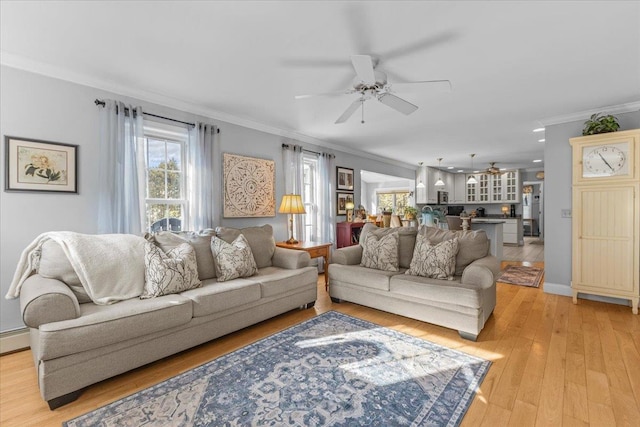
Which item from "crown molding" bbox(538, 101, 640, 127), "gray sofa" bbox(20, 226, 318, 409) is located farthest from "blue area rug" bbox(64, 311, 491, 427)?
"crown molding" bbox(538, 101, 640, 127)

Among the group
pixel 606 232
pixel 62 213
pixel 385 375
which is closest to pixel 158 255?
pixel 62 213

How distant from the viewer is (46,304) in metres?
1.95

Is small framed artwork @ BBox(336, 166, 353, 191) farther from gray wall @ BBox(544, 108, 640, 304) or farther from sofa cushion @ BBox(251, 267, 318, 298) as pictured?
gray wall @ BBox(544, 108, 640, 304)

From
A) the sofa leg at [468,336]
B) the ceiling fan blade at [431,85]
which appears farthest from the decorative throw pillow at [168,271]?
the sofa leg at [468,336]

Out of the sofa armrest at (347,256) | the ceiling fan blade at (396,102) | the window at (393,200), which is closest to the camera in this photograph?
the ceiling fan blade at (396,102)

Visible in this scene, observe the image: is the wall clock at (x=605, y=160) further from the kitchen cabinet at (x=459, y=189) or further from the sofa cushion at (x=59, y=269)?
the kitchen cabinet at (x=459, y=189)

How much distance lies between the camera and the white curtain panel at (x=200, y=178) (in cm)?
375

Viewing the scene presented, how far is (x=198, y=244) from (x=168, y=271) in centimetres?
58

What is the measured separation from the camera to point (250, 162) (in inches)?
172

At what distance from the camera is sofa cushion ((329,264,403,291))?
135 inches

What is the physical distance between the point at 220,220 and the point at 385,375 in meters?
2.81

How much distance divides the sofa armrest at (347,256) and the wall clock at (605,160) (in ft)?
9.82

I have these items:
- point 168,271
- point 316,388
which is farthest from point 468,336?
point 168,271

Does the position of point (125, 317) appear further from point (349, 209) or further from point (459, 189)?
point (459, 189)
